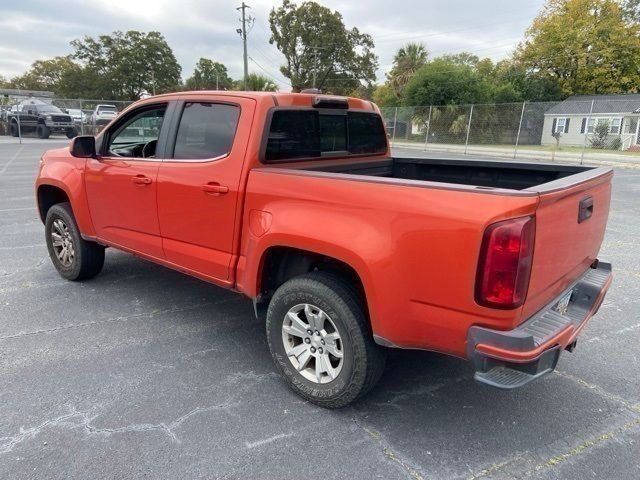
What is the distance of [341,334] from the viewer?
2.72 metres

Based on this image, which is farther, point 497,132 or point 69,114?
point 69,114

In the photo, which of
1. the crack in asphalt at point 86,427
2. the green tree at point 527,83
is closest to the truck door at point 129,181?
the crack in asphalt at point 86,427

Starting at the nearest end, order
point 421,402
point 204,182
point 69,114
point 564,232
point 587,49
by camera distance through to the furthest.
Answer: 1. point 564,232
2. point 421,402
3. point 204,182
4. point 69,114
5. point 587,49

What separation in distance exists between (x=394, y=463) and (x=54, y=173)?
13.6 feet

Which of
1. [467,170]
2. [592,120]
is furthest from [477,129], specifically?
[467,170]

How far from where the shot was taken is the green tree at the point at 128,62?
59.3m

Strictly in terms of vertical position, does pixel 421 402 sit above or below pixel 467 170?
below

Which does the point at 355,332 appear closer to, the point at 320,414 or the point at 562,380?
the point at 320,414

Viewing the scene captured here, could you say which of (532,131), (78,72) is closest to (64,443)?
(532,131)

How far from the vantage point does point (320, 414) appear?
288 centimetres

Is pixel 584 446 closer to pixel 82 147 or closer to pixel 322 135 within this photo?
pixel 322 135

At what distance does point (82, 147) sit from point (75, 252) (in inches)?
44.8

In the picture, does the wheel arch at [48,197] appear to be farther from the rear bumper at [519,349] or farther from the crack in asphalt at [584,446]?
the crack in asphalt at [584,446]

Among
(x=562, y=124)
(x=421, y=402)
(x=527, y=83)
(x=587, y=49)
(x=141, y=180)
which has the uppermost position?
(x=587, y=49)
